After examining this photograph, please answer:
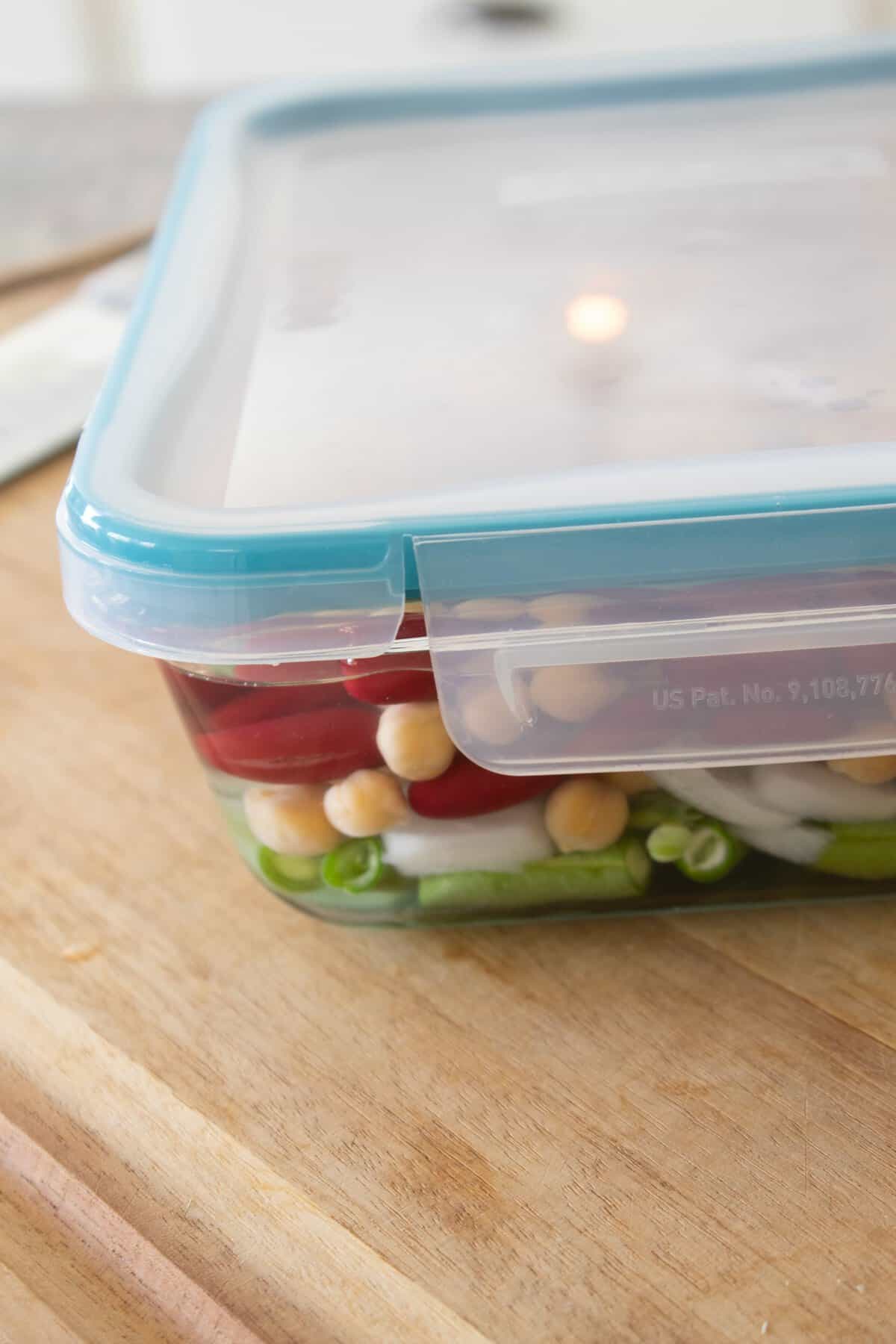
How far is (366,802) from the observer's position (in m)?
0.41

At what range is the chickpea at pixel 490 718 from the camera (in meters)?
0.38

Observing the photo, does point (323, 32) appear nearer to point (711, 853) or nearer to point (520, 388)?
point (520, 388)

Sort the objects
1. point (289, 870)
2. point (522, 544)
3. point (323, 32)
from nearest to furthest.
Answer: point (522, 544) < point (289, 870) < point (323, 32)

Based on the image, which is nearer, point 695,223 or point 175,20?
point 695,223

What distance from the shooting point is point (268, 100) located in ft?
2.33

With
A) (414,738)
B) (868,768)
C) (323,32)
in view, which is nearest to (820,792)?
(868,768)

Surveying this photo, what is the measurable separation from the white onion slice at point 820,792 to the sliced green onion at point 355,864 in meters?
0.12

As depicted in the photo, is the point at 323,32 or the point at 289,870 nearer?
the point at 289,870

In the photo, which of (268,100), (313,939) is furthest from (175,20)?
(313,939)

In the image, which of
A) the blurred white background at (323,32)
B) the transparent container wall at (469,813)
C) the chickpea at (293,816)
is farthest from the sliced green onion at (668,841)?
the blurred white background at (323,32)

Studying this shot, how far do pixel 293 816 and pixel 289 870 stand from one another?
33mm

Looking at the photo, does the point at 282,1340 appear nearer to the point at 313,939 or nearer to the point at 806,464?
the point at 313,939

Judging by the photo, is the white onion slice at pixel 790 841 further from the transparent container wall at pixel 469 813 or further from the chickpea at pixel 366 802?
the chickpea at pixel 366 802

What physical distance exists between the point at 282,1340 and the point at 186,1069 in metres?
0.10
